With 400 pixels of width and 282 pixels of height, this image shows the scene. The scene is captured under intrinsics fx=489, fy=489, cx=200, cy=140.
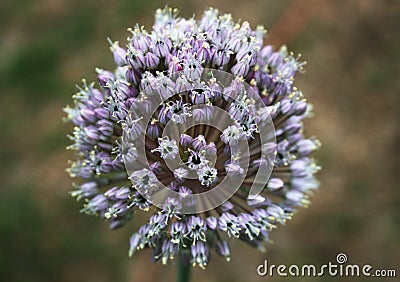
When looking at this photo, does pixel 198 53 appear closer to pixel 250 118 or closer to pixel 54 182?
pixel 250 118

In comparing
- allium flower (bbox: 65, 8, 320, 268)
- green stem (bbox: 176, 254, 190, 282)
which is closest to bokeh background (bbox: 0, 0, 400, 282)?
green stem (bbox: 176, 254, 190, 282)

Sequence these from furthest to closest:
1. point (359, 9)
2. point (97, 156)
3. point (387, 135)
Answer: point (359, 9) < point (387, 135) < point (97, 156)

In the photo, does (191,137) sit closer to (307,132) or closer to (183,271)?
(183,271)

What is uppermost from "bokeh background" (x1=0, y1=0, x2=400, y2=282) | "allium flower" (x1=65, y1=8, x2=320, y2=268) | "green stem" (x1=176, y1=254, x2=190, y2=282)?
"bokeh background" (x1=0, y1=0, x2=400, y2=282)

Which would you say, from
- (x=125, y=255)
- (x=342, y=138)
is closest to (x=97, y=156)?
(x=125, y=255)

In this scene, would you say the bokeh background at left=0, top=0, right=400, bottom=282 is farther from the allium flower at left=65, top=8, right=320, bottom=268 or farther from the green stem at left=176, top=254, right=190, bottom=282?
the allium flower at left=65, top=8, right=320, bottom=268

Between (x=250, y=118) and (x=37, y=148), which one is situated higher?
(x=37, y=148)
